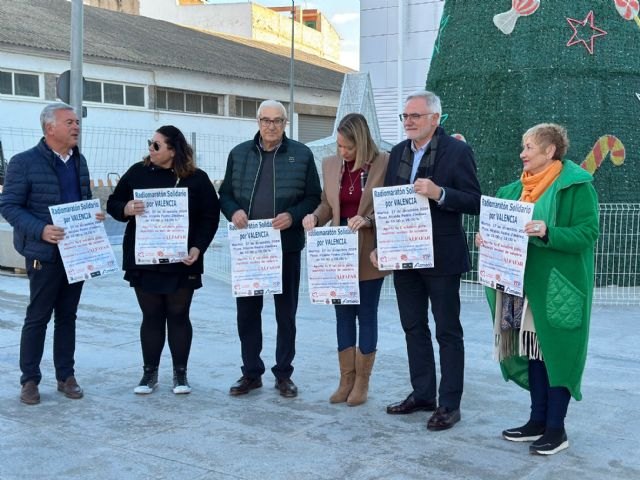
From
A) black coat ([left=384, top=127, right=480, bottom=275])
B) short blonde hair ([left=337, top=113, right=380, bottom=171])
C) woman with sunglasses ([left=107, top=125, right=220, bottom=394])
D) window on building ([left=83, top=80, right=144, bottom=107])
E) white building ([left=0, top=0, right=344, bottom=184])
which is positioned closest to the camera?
black coat ([left=384, top=127, right=480, bottom=275])

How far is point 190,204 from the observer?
5500 mm

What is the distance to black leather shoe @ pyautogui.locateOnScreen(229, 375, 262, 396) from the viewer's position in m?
5.55

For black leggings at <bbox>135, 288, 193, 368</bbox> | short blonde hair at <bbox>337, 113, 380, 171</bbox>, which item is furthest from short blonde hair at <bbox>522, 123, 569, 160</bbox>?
black leggings at <bbox>135, 288, 193, 368</bbox>

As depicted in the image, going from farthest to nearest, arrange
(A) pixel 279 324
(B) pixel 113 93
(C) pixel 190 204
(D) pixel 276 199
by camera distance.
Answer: (B) pixel 113 93
(A) pixel 279 324
(C) pixel 190 204
(D) pixel 276 199

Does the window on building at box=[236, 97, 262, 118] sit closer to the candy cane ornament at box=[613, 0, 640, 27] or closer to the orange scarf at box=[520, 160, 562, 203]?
the candy cane ornament at box=[613, 0, 640, 27]

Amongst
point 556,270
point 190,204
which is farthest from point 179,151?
point 556,270

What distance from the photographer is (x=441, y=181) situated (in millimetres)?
4715

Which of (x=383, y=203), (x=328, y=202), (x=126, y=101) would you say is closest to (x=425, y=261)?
(x=383, y=203)

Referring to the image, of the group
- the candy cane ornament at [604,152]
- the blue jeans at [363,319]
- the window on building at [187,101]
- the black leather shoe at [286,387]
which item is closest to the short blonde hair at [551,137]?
the blue jeans at [363,319]

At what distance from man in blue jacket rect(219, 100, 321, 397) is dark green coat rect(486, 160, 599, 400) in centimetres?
167

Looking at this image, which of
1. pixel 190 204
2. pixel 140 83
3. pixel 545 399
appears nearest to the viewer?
pixel 545 399

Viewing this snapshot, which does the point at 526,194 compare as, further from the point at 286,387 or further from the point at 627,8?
the point at 627,8

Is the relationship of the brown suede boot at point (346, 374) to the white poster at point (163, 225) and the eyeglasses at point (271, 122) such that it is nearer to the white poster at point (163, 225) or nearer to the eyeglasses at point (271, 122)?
the white poster at point (163, 225)

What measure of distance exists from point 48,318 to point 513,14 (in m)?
6.37
